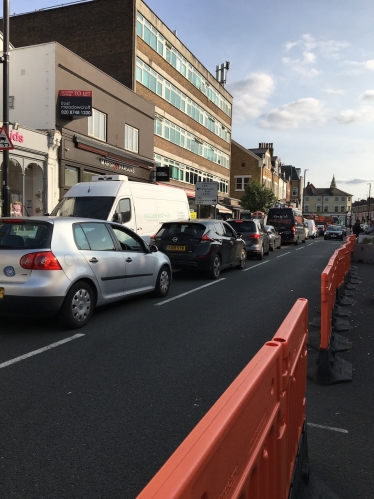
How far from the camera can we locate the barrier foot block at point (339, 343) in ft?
18.2

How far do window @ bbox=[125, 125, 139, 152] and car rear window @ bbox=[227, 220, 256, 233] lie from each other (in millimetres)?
10098

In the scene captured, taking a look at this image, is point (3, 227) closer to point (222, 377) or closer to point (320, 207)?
point (222, 377)

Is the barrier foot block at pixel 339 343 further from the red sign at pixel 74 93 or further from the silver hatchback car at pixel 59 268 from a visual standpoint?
the red sign at pixel 74 93

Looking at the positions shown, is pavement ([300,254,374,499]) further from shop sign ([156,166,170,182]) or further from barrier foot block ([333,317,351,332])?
shop sign ([156,166,170,182])

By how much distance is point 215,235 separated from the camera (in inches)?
489

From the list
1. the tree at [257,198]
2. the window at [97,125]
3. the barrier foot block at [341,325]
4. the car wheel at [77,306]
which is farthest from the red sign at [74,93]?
the tree at [257,198]

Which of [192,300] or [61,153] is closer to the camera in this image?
[192,300]

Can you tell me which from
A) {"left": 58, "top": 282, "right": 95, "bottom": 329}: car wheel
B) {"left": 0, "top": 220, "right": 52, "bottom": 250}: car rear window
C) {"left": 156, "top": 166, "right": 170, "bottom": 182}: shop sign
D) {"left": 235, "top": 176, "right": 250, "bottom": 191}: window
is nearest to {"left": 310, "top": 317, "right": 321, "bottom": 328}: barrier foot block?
{"left": 58, "top": 282, "right": 95, "bottom": 329}: car wheel

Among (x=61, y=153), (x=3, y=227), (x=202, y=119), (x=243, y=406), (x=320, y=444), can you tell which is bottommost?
(x=320, y=444)

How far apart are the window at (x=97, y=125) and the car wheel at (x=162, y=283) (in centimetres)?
1496

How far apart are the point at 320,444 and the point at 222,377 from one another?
4.68 feet

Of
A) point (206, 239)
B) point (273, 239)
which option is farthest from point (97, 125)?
point (206, 239)

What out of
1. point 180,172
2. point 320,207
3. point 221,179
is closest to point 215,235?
point 180,172

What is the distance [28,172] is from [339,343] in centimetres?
1655
